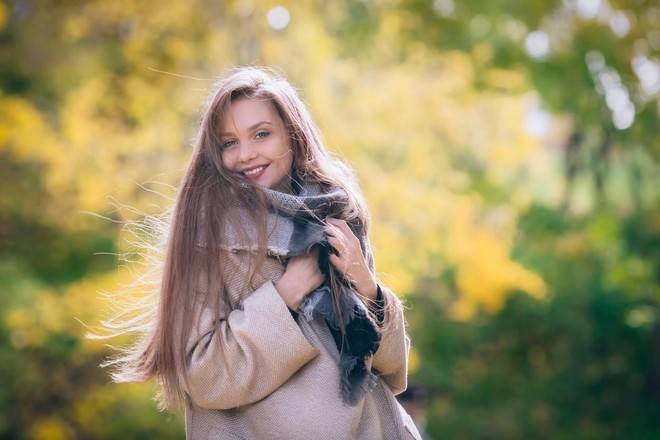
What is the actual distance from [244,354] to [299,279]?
241 millimetres

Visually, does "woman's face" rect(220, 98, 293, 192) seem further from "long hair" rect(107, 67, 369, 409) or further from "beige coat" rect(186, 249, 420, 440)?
"beige coat" rect(186, 249, 420, 440)

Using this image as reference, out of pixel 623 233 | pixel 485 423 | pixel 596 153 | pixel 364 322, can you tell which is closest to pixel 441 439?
pixel 485 423

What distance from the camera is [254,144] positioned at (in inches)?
100

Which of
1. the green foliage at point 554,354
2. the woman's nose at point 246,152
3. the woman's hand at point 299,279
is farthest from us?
the green foliage at point 554,354

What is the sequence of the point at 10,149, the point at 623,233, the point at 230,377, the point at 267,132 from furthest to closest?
the point at 623,233 < the point at 10,149 < the point at 267,132 < the point at 230,377

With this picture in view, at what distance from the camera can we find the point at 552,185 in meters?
17.1

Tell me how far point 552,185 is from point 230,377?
Result: 1539 centimetres

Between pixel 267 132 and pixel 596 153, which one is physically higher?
pixel 267 132

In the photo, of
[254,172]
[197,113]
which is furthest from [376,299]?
[197,113]

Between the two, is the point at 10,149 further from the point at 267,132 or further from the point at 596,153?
the point at 596,153

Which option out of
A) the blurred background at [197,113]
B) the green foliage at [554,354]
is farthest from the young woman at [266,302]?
the green foliage at [554,354]

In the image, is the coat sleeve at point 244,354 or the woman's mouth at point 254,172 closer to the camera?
the coat sleeve at point 244,354

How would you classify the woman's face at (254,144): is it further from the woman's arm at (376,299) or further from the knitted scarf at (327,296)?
the woman's arm at (376,299)

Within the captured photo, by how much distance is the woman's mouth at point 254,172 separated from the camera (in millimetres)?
2539
